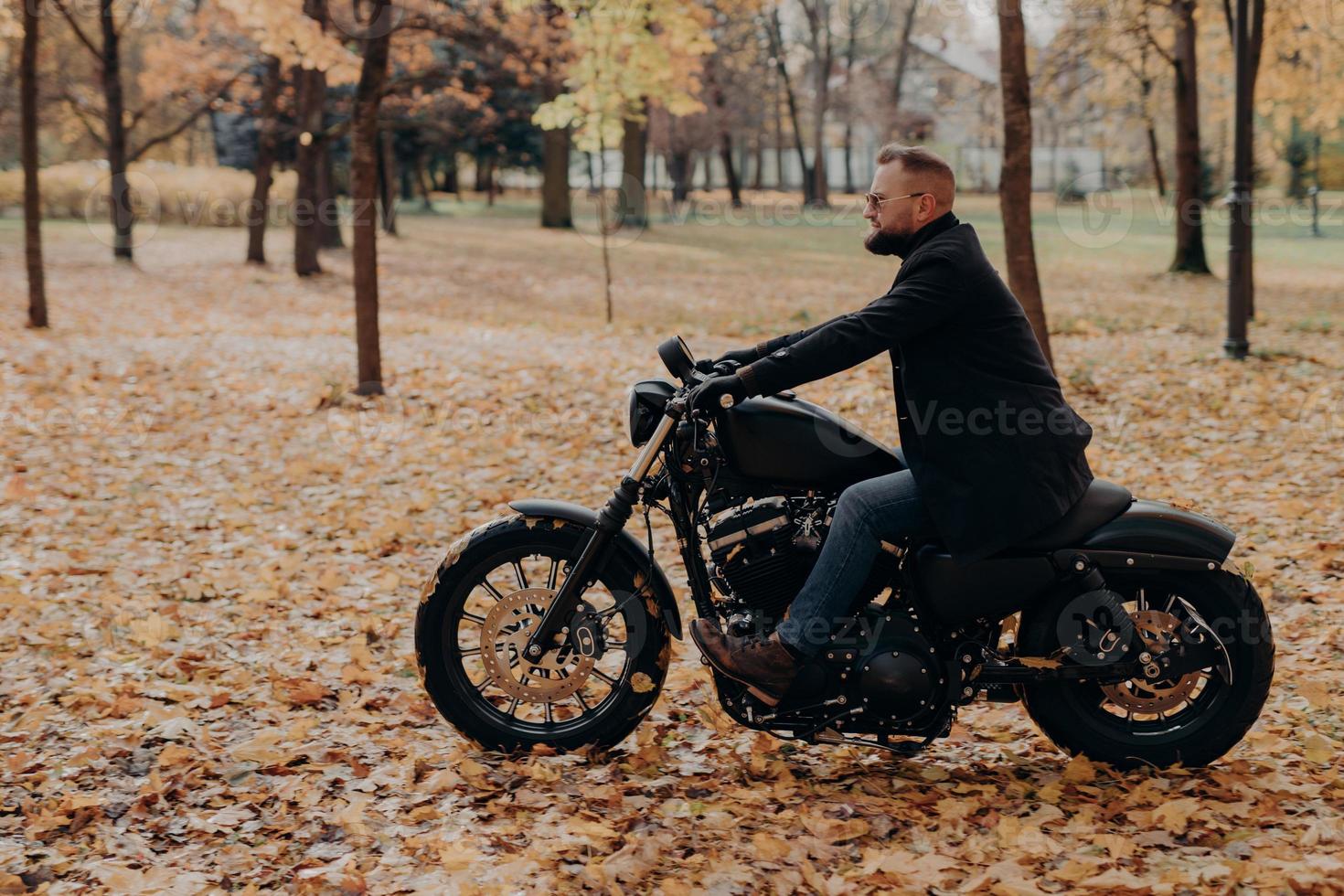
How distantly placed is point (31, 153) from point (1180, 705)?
46.0 ft

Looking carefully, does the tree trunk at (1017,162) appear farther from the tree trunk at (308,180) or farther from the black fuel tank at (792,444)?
the tree trunk at (308,180)

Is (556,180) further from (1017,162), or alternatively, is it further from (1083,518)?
(1083,518)

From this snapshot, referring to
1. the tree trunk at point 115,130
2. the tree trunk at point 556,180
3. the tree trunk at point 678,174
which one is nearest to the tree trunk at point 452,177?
the tree trunk at point 678,174

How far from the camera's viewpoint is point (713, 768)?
4.25m

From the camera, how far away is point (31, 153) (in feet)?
46.2

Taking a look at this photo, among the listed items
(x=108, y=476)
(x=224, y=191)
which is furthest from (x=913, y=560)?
(x=224, y=191)

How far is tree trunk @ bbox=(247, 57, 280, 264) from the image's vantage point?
21.8 metres

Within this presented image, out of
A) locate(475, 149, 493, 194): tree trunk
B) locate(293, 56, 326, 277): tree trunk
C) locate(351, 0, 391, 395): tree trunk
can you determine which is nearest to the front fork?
locate(351, 0, 391, 395): tree trunk

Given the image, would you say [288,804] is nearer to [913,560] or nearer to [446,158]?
[913,560]

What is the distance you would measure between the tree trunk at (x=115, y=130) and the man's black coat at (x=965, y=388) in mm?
21768

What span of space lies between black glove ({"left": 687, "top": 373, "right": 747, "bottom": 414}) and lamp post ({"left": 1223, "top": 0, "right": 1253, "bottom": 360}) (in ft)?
30.1

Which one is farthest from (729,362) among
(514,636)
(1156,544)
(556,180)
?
(556,180)

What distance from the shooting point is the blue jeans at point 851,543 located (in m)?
3.83

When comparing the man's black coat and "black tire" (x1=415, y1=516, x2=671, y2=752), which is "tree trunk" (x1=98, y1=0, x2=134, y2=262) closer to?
"black tire" (x1=415, y1=516, x2=671, y2=752)
